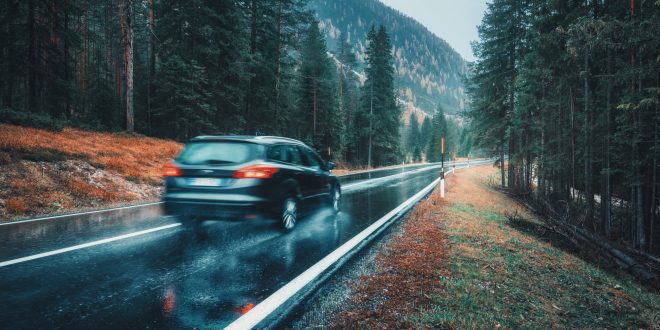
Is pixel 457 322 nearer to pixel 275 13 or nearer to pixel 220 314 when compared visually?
pixel 220 314

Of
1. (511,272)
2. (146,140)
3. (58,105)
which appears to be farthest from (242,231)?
(58,105)

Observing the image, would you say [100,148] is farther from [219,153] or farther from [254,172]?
[254,172]

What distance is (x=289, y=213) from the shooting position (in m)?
6.08

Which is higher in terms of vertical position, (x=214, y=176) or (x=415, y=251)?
(x=214, y=176)

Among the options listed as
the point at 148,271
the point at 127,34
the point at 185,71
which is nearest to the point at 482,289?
the point at 148,271

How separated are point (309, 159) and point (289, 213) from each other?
1593 mm

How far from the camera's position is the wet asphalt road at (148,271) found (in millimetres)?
2822

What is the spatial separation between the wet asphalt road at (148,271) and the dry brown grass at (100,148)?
6435 millimetres

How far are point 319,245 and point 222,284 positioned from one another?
2.04m

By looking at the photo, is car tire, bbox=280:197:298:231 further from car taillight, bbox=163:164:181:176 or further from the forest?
the forest

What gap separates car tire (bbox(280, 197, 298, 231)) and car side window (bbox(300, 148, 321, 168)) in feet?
3.53

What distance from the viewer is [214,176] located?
5320mm

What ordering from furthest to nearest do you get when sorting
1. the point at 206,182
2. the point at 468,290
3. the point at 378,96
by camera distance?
the point at 378,96 < the point at 206,182 < the point at 468,290

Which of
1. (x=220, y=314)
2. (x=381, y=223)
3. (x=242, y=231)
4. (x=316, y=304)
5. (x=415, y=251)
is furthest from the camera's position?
(x=381, y=223)
